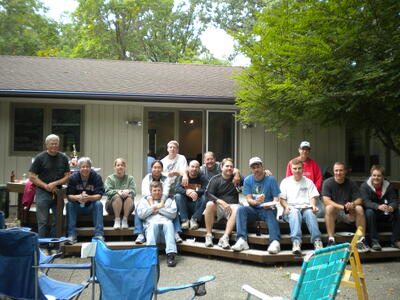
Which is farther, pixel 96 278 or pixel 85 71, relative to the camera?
pixel 85 71

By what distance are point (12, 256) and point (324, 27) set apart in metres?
4.95

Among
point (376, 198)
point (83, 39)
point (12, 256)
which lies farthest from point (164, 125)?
point (83, 39)

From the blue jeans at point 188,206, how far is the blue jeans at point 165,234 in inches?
20.2

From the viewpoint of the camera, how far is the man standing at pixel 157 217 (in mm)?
5199

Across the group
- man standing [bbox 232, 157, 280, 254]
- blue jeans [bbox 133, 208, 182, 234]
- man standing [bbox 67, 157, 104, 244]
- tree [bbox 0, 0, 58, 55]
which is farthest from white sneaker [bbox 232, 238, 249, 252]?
tree [bbox 0, 0, 58, 55]

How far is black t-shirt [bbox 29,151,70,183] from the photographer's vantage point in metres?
5.32

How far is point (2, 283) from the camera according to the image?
2936 mm

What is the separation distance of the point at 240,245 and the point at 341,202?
5.17ft

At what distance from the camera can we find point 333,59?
576 centimetres

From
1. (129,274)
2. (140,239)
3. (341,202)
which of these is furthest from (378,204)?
(129,274)

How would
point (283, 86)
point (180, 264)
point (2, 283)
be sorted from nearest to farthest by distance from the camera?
point (2, 283), point (180, 264), point (283, 86)

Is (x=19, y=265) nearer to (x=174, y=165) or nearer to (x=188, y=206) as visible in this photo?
(x=188, y=206)

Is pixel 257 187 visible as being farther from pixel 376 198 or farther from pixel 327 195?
pixel 376 198

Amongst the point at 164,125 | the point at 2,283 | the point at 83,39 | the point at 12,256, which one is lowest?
the point at 2,283
